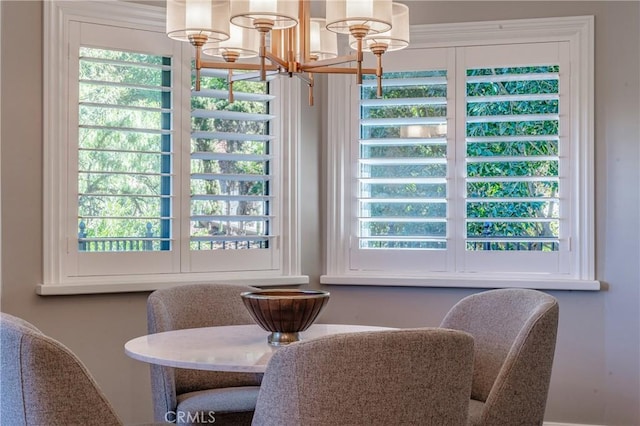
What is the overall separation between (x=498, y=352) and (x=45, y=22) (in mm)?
2294

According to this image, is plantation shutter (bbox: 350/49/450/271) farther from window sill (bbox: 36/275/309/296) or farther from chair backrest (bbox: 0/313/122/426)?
chair backrest (bbox: 0/313/122/426)

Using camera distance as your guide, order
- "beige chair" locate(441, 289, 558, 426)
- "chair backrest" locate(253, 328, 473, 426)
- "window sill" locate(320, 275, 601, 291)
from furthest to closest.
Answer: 1. "window sill" locate(320, 275, 601, 291)
2. "beige chair" locate(441, 289, 558, 426)
3. "chair backrest" locate(253, 328, 473, 426)

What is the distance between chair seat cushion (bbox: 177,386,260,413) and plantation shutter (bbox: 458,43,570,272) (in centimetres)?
151

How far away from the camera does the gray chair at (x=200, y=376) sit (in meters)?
2.71

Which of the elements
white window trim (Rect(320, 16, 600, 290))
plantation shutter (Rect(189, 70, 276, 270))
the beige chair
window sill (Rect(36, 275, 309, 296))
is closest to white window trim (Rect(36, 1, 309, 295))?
window sill (Rect(36, 275, 309, 296))

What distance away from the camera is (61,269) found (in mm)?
3350

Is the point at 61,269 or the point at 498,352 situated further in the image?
the point at 61,269

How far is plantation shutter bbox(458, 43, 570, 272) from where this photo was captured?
381 cm

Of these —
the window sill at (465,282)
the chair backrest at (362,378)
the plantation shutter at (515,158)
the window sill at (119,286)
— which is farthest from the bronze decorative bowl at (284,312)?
the plantation shutter at (515,158)

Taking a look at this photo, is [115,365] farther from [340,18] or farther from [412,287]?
[340,18]

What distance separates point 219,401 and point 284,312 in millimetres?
602

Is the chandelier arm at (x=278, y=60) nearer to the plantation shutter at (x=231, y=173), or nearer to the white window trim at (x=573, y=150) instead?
the plantation shutter at (x=231, y=173)

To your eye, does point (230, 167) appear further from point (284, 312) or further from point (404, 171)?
point (284, 312)

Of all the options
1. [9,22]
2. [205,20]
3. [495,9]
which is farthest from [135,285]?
[495,9]
